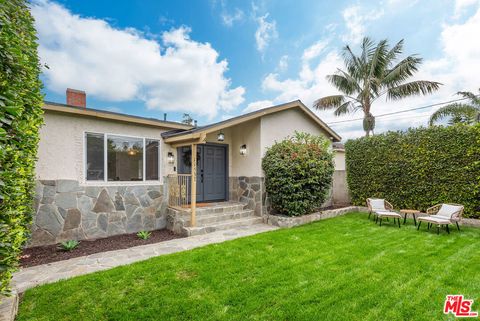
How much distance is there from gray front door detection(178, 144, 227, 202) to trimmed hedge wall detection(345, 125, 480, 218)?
18.0 feet

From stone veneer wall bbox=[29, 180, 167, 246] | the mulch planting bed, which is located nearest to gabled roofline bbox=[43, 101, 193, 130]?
stone veneer wall bbox=[29, 180, 167, 246]

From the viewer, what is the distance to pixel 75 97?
7023 millimetres

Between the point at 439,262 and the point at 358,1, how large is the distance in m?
9.98

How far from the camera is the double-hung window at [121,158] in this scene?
6.26 m

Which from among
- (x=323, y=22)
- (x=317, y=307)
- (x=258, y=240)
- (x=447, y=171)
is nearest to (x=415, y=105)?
(x=323, y=22)

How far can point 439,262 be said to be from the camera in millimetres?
4266

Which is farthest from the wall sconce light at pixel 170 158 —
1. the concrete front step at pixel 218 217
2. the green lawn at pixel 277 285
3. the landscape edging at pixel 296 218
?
the landscape edging at pixel 296 218

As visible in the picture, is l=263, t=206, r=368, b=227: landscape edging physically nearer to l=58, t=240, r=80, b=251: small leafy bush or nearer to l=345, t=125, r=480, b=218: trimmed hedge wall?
l=345, t=125, r=480, b=218: trimmed hedge wall

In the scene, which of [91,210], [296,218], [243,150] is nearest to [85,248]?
[91,210]

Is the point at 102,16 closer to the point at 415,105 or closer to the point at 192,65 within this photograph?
the point at 192,65

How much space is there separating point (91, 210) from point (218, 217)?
359cm

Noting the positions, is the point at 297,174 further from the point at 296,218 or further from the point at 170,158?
the point at 170,158

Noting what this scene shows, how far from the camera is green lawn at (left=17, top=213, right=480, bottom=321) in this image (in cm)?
288

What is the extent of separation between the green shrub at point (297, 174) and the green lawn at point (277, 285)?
2.25m
